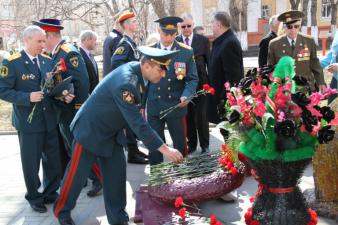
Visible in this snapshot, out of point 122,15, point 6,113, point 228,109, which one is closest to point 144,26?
point 6,113

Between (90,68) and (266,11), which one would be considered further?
(266,11)

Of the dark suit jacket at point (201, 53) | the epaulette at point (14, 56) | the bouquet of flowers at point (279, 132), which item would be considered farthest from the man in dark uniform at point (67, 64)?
the bouquet of flowers at point (279, 132)

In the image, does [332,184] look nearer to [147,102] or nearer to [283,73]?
[283,73]

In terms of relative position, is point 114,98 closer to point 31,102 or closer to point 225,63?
point 31,102

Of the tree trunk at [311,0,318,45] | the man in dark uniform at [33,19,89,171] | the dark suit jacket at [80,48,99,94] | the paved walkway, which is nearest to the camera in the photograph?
the paved walkway

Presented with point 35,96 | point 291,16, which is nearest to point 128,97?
point 35,96

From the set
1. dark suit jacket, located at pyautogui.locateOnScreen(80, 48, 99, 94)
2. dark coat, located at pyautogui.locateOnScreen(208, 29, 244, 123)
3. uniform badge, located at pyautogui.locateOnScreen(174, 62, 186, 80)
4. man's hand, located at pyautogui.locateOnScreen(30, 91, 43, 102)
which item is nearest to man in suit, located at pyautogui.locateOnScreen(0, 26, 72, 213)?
man's hand, located at pyautogui.locateOnScreen(30, 91, 43, 102)

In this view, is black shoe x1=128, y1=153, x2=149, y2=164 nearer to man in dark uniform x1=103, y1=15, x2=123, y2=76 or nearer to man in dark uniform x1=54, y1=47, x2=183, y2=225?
man in dark uniform x1=103, y1=15, x2=123, y2=76

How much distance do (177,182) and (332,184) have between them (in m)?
1.38

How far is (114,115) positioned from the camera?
11.7 feet

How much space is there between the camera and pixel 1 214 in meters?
4.49

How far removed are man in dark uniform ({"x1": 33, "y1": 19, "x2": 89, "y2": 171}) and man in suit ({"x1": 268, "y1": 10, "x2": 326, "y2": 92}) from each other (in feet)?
8.04

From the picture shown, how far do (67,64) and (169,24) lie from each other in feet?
3.89

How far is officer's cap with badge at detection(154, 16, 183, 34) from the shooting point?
4.67 metres
